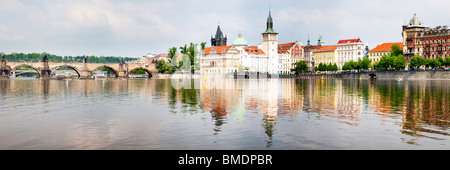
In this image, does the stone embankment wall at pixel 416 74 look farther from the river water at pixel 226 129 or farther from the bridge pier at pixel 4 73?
the bridge pier at pixel 4 73

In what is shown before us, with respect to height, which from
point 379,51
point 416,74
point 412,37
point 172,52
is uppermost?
point 412,37

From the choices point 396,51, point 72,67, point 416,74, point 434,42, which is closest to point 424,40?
point 434,42

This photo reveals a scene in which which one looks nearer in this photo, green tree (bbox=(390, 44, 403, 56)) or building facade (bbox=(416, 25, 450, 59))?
building facade (bbox=(416, 25, 450, 59))

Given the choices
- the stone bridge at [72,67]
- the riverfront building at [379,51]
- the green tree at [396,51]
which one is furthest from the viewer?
the riverfront building at [379,51]

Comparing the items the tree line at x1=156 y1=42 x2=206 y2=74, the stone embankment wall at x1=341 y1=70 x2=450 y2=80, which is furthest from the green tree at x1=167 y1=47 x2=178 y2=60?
the stone embankment wall at x1=341 y1=70 x2=450 y2=80

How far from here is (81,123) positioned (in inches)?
792

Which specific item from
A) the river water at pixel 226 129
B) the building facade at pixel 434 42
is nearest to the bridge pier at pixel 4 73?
the river water at pixel 226 129

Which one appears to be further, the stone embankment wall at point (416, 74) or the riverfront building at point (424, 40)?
the riverfront building at point (424, 40)

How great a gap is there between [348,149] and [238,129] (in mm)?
5462

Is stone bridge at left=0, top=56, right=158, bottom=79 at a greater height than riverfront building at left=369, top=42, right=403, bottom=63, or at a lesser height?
lesser

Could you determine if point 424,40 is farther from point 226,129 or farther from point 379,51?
point 226,129

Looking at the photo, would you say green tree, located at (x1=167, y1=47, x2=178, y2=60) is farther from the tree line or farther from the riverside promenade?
the riverside promenade
